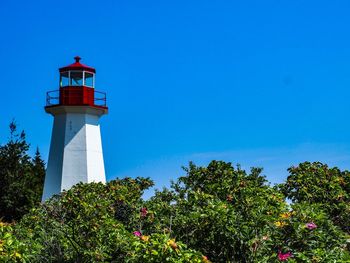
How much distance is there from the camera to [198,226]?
1206cm

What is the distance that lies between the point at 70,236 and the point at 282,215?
458 cm

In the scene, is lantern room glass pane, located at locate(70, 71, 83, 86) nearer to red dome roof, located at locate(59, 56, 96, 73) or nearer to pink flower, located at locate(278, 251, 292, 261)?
red dome roof, located at locate(59, 56, 96, 73)

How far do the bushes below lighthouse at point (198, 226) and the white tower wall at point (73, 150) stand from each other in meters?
17.2

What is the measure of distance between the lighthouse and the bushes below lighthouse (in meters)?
17.3

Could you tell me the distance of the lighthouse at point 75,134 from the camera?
36.7 m

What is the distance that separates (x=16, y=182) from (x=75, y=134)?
17.3 feet

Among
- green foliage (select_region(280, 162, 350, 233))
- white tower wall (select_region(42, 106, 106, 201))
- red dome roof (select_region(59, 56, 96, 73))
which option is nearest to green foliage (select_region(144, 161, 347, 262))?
green foliage (select_region(280, 162, 350, 233))

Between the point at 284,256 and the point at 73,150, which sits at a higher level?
the point at 73,150

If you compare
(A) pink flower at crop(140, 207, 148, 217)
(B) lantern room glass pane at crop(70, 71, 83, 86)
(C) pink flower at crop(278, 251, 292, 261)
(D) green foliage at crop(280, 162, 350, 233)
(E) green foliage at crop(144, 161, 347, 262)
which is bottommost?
(C) pink flower at crop(278, 251, 292, 261)

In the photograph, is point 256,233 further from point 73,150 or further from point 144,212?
point 73,150

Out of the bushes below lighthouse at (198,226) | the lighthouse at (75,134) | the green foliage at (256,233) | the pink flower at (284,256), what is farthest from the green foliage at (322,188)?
the lighthouse at (75,134)

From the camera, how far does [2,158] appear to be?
40.8m

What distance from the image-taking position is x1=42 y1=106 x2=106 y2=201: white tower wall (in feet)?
120

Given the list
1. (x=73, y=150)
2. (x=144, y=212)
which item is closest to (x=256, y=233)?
(x=144, y=212)
